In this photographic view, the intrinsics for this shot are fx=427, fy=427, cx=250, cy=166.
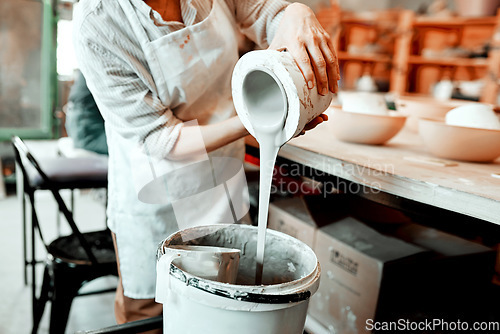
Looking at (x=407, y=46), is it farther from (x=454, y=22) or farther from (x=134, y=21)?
(x=134, y=21)

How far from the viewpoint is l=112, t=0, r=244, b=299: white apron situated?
1027 mm

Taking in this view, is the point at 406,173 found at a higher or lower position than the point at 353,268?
higher

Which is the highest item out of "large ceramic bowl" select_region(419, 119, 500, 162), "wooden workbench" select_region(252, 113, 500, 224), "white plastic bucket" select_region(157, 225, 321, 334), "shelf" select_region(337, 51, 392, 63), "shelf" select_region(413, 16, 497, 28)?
"shelf" select_region(413, 16, 497, 28)

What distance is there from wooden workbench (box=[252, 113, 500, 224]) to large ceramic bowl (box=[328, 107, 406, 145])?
0.03m

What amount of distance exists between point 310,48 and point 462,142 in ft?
1.97

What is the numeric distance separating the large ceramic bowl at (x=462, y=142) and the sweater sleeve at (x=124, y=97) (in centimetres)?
73

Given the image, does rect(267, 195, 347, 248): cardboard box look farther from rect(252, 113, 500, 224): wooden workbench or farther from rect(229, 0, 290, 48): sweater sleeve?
rect(229, 0, 290, 48): sweater sleeve

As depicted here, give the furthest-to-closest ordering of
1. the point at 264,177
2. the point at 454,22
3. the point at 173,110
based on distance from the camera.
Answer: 1. the point at 454,22
2. the point at 173,110
3. the point at 264,177

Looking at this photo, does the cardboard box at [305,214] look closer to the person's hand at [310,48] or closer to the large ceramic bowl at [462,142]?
the large ceramic bowl at [462,142]

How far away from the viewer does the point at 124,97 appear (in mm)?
970

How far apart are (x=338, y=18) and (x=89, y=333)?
4.65m

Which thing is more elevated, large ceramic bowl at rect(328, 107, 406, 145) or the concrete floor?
large ceramic bowl at rect(328, 107, 406, 145)

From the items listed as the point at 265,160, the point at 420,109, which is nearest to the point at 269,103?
the point at 265,160

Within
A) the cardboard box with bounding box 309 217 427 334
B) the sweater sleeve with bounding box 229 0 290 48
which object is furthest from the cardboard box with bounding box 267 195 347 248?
the sweater sleeve with bounding box 229 0 290 48
